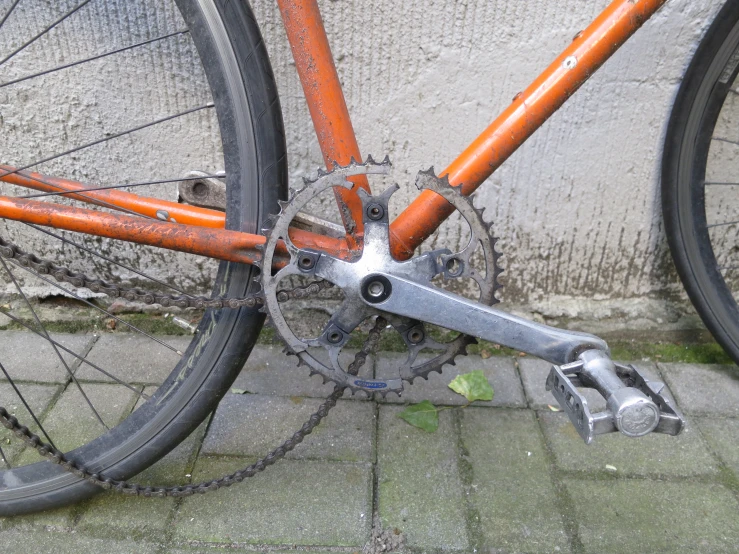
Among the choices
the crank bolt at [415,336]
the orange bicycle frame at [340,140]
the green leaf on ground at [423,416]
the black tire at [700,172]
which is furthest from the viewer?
the green leaf on ground at [423,416]

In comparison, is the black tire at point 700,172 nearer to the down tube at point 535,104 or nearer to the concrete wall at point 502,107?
the concrete wall at point 502,107

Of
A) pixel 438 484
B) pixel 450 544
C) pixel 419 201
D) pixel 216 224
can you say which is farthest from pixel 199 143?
pixel 450 544

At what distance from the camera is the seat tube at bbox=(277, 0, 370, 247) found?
1337 millimetres

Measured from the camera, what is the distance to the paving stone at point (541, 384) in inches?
76.4

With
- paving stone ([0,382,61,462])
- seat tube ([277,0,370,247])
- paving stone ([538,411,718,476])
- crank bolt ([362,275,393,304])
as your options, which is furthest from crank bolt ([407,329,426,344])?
paving stone ([0,382,61,462])

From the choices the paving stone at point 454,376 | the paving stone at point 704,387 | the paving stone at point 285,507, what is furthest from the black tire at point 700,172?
the paving stone at point 285,507

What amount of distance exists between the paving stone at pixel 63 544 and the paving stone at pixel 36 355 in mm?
545

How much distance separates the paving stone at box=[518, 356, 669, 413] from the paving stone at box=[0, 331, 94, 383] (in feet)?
4.71

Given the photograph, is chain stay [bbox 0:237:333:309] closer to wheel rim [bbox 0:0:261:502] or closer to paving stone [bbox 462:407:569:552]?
wheel rim [bbox 0:0:261:502]

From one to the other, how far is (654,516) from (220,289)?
3.95 feet

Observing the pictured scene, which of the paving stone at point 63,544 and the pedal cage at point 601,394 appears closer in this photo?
the pedal cage at point 601,394

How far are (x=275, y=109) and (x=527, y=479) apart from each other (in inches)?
44.7

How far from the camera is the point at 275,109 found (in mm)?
1362

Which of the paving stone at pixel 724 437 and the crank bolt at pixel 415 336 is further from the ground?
the crank bolt at pixel 415 336
